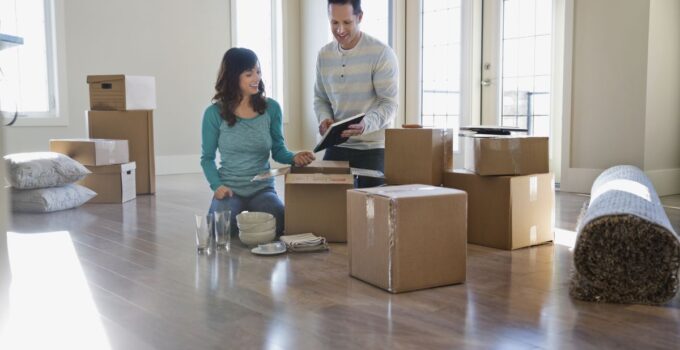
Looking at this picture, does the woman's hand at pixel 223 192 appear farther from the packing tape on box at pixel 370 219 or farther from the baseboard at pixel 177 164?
the baseboard at pixel 177 164

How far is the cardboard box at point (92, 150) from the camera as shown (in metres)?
4.22

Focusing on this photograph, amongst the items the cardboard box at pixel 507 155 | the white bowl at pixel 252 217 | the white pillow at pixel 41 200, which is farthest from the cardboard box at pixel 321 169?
the white pillow at pixel 41 200

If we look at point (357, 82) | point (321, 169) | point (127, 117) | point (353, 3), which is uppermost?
point (353, 3)

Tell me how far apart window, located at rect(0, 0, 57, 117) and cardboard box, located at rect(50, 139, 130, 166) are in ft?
4.25

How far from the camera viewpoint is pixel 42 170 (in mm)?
3877

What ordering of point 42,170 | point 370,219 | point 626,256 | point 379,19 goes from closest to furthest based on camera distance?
point 626,256 → point 370,219 → point 42,170 → point 379,19

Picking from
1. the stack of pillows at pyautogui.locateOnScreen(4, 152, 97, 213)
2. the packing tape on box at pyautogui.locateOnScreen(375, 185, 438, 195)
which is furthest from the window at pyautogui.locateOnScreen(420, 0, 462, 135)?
the packing tape on box at pyautogui.locateOnScreen(375, 185, 438, 195)

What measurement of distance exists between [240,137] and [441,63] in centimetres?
305

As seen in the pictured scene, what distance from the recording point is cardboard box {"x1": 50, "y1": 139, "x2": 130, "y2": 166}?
4.22 metres

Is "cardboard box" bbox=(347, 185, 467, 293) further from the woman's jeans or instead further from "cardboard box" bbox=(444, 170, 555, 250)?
the woman's jeans

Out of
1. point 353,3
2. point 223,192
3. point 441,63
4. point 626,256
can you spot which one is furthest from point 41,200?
point 441,63

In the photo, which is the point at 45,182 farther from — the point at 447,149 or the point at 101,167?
the point at 447,149

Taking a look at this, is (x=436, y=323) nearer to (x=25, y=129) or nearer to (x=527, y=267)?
(x=527, y=267)

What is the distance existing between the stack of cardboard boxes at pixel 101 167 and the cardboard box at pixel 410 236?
2.54 m
